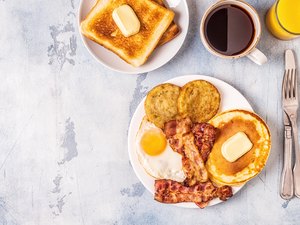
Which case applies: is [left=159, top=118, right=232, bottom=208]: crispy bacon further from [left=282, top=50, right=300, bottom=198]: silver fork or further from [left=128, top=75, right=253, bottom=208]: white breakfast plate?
[left=282, top=50, right=300, bottom=198]: silver fork

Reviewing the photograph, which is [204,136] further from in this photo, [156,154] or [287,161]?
[287,161]

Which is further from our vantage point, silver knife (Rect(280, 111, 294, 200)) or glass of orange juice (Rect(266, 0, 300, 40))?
silver knife (Rect(280, 111, 294, 200))

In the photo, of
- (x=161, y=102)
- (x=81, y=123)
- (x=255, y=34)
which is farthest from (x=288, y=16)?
(x=81, y=123)

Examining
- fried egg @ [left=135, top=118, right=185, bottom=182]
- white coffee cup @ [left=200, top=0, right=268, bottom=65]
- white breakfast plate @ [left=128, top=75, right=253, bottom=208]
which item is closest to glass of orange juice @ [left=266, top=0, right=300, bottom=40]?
white coffee cup @ [left=200, top=0, right=268, bottom=65]

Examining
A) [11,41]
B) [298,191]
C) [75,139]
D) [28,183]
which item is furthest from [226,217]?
[11,41]

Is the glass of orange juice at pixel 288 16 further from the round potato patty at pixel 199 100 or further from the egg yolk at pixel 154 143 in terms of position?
Answer: the egg yolk at pixel 154 143

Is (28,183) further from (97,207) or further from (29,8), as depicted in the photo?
(29,8)
